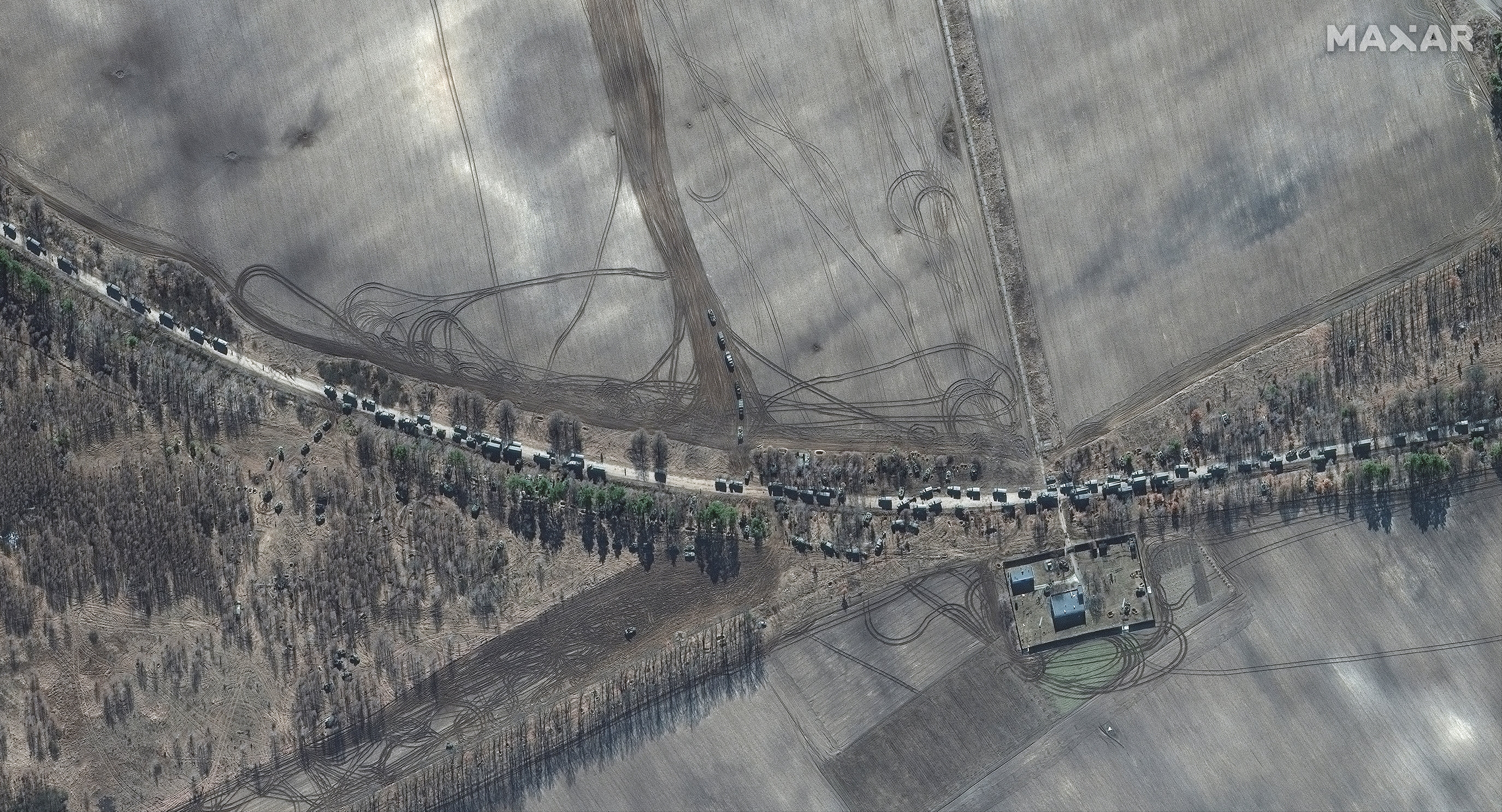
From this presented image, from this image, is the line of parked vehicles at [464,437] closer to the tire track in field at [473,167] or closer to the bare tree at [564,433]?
the bare tree at [564,433]

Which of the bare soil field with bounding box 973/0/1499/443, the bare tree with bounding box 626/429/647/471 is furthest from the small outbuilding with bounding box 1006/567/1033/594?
the bare tree with bounding box 626/429/647/471

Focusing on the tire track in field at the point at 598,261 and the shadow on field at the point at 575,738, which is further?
the tire track in field at the point at 598,261

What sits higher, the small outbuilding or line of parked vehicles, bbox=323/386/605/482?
line of parked vehicles, bbox=323/386/605/482

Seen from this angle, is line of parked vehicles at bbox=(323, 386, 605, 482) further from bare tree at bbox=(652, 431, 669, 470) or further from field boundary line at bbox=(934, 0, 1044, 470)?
field boundary line at bbox=(934, 0, 1044, 470)

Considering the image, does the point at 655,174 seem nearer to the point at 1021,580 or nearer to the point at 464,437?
the point at 464,437

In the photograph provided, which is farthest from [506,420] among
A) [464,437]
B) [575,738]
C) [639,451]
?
[575,738]

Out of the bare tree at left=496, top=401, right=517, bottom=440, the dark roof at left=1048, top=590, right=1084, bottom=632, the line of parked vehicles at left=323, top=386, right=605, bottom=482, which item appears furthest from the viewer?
the bare tree at left=496, top=401, right=517, bottom=440

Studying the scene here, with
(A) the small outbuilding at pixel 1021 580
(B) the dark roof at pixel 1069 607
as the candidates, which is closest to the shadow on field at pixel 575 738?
(A) the small outbuilding at pixel 1021 580
